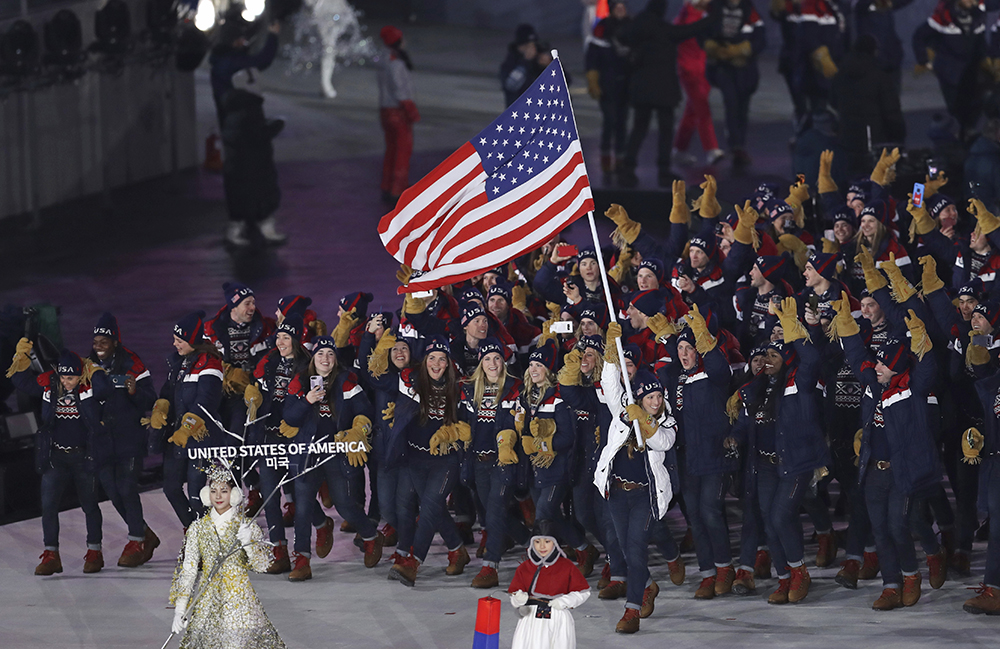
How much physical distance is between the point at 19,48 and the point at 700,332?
550 inches

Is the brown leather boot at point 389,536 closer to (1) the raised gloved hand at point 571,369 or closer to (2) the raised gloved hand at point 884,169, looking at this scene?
(1) the raised gloved hand at point 571,369

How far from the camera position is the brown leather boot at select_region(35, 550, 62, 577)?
13266 mm

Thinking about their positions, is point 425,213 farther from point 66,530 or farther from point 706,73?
point 706,73

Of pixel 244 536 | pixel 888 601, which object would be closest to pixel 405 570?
pixel 244 536

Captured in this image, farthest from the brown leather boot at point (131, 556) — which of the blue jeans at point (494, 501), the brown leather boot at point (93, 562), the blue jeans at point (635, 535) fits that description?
the blue jeans at point (635, 535)

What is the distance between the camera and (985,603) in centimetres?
1183

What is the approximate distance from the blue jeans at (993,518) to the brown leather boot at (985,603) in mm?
46

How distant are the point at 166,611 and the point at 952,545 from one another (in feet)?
18.2

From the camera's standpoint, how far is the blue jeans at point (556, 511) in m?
12.5

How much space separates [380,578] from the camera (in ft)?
42.8

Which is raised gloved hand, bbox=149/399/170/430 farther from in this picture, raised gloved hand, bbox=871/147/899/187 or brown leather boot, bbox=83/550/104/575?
raised gloved hand, bbox=871/147/899/187

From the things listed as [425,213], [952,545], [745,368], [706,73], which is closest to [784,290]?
[745,368]

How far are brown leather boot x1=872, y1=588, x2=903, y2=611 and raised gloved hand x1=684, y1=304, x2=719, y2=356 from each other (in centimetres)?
200

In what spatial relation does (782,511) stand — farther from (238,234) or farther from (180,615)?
(238,234)
